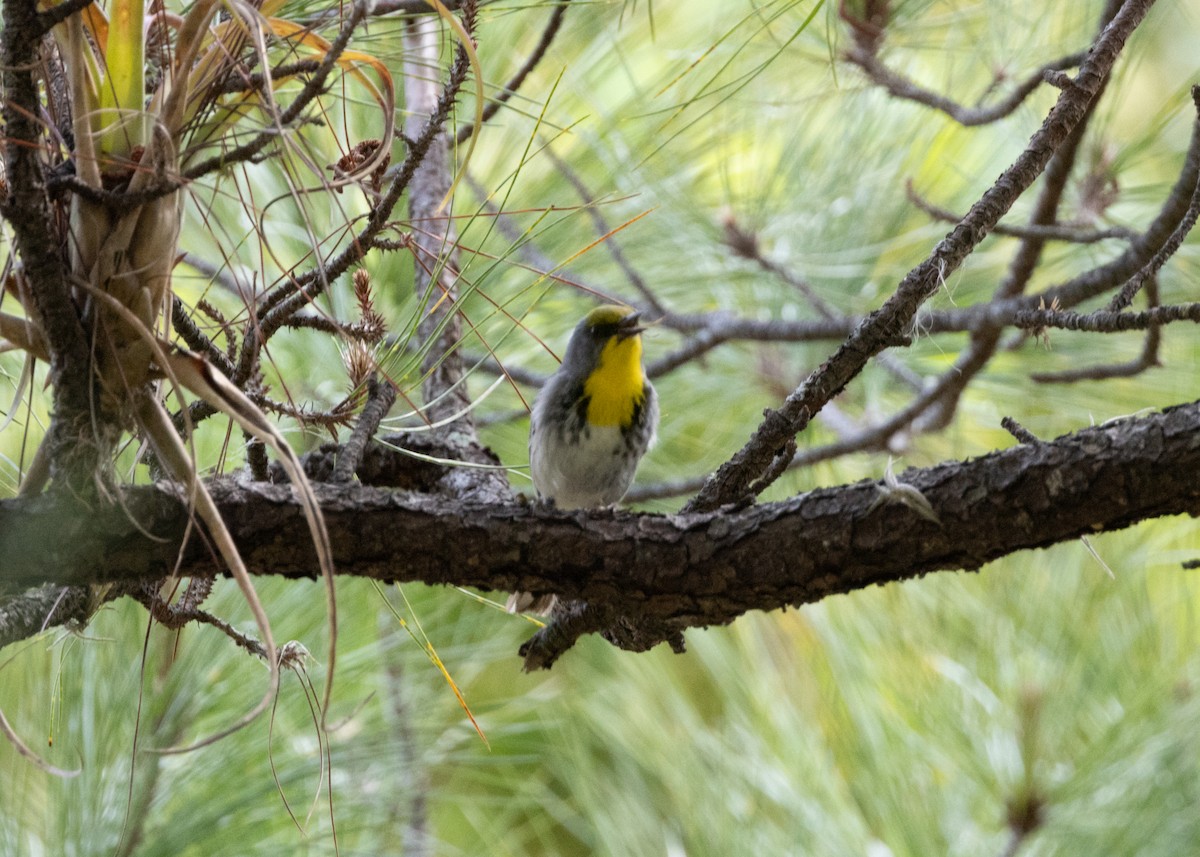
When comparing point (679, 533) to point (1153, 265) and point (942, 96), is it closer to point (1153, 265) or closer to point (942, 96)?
point (1153, 265)

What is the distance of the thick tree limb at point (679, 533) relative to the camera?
0.92m

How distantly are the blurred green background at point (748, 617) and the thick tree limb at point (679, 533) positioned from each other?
1.19 feet

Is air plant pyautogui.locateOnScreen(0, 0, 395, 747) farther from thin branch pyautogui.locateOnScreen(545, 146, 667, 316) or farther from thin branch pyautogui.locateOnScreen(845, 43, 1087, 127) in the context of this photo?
thin branch pyautogui.locateOnScreen(845, 43, 1087, 127)

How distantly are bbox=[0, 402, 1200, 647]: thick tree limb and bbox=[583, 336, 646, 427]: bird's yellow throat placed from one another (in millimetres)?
909

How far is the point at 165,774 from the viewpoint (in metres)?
1.67

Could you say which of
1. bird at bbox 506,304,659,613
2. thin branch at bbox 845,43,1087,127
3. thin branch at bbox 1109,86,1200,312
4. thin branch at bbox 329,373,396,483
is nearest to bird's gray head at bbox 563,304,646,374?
bird at bbox 506,304,659,613

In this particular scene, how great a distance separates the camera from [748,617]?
3002mm

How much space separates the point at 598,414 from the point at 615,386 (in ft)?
0.21

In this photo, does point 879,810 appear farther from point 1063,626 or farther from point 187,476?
point 187,476

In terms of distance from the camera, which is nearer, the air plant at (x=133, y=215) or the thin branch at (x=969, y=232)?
the air plant at (x=133, y=215)

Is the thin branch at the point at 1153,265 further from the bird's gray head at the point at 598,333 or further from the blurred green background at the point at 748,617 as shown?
the bird's gray head at the point at 598,333

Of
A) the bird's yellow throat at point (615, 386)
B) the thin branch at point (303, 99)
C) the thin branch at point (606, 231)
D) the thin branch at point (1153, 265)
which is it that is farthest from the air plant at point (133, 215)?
the thin branch at point (606, 231)

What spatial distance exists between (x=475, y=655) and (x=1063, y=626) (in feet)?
3.69

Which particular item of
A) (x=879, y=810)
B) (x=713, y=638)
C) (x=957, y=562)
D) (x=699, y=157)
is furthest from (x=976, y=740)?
(x=699, y=157)
